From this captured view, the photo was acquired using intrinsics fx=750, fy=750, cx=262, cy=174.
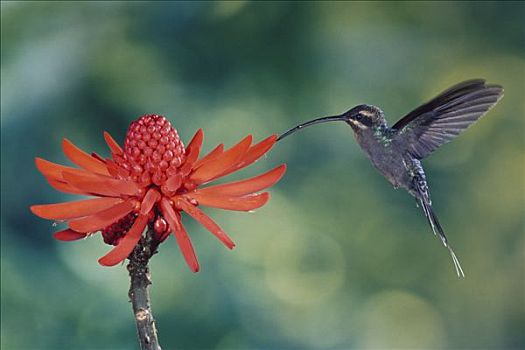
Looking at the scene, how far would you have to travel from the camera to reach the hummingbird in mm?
602

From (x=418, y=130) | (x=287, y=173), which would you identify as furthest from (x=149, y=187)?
(x=287, y=173)

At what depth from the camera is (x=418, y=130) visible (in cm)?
70

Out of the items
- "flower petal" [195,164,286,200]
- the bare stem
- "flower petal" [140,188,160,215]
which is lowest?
the bare stem

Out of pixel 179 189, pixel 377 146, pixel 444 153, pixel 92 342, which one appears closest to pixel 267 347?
pixel 92 342

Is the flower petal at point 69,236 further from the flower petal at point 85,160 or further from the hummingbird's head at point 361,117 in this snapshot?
the hummingbird's head at point 361,117

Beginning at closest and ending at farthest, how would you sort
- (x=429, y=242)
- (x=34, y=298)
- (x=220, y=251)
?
1. (x=34, y=298)
2. (x=220, y=251)
3. (x=429, y=242)

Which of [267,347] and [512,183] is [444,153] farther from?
[267,347]

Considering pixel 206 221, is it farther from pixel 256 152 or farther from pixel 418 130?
pixel 418 130

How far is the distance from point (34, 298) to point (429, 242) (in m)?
0.89

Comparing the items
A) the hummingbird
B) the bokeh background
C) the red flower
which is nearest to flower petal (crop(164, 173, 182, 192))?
the red flower

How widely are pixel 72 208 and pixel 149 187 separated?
0.06 meters

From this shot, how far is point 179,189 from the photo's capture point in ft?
1.58

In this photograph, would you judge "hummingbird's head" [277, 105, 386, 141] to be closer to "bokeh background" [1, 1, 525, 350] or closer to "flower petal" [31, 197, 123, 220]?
"flower petal" [31, 197, 123, 220]

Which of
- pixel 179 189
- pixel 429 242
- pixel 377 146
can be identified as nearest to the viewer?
pixel 179 189
